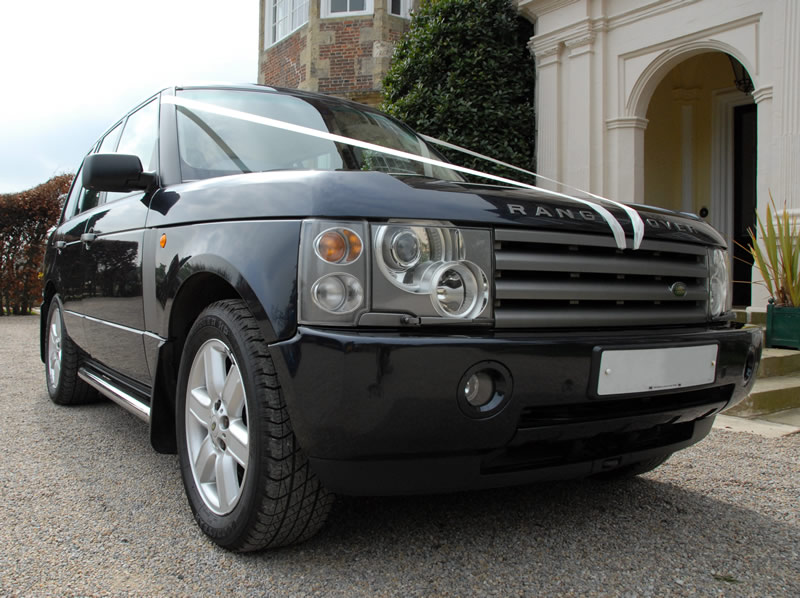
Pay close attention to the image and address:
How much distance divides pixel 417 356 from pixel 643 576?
0.99m

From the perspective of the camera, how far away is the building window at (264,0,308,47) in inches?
568

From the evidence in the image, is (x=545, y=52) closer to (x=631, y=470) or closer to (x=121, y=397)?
(x=631, y=470)

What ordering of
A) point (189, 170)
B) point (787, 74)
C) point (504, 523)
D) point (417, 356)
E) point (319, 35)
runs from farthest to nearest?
point (319, 35) < point (787, 74) < point (189, 170) < point (504, 523) < point (417, 356)

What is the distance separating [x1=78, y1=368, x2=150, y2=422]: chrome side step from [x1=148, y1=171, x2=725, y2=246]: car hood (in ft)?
2.87

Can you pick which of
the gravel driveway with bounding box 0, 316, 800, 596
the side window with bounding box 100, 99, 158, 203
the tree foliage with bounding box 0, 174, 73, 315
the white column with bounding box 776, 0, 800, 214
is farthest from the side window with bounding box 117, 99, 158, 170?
the tree foliage with bounding box 0, 174, 73, 315

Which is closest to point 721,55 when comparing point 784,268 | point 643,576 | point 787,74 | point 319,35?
point 787,74

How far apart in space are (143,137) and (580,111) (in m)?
6.13

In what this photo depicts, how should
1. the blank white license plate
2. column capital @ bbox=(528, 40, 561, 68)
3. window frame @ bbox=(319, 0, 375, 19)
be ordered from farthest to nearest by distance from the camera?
window frame @ bbox=(319, 0, 375, 19) → column capital @ bbox=(528, 40, 561, 68) → the blank white license plate

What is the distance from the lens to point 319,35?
13633 mm

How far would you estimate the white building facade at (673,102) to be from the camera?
632cm

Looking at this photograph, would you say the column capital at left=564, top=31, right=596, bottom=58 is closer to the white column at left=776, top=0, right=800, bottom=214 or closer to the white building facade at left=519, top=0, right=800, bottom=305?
the white building facade at left=519, top=0, right=800, bottom=305

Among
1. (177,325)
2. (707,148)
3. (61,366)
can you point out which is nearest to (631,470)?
(177,325)

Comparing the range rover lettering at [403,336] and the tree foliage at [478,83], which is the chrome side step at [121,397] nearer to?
the range rover lettering at [403,336]

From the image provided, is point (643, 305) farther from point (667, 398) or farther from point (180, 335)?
point (180, 335)
